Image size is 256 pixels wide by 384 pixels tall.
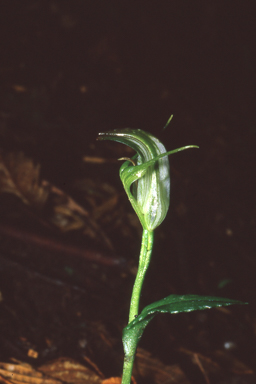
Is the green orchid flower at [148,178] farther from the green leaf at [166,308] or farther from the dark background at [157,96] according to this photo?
the dark background at [157,96]

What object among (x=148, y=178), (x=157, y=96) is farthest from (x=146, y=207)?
(x=157, y=96)

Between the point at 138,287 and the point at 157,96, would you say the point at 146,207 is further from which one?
the point at 157,96

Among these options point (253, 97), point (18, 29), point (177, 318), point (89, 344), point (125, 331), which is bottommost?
point (177, 318)

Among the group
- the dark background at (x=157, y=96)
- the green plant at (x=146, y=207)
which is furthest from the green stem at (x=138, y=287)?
the dark background at (x=157, y=96)

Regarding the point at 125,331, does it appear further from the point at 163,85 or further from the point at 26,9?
the point at 26,9

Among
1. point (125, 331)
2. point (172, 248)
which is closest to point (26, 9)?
point (172, 248)

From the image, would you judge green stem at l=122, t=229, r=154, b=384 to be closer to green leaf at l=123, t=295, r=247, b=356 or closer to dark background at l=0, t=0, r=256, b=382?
green leaf at l=123, t=295, r=247, b=356
